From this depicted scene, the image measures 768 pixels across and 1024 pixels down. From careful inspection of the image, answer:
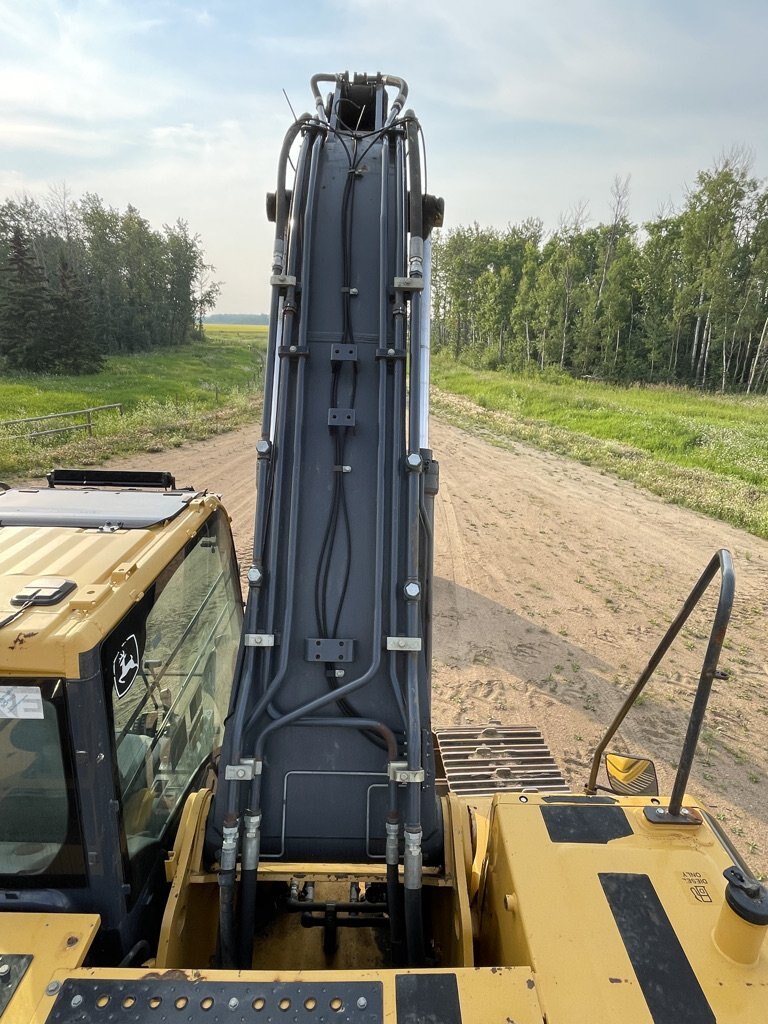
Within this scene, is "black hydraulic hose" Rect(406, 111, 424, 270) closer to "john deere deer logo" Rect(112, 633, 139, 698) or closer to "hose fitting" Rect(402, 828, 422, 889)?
"john deere deer logo" Rect(112, 633, 139, 698)

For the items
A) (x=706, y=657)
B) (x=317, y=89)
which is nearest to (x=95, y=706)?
(x=706, y=657)

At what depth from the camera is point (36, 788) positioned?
1.81 m

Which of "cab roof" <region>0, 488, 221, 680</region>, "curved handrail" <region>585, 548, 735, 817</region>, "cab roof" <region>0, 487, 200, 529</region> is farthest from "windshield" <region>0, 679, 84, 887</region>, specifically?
"curved handrail" <region>585, 548, 735, 817</region>

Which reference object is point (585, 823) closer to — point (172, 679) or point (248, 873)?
point (248, 873)

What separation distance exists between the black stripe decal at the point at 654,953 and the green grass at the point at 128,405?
42.0 ft

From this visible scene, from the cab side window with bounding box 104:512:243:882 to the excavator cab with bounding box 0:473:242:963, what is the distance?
0.01m

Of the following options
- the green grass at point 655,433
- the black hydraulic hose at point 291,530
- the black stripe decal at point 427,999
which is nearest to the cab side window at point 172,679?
the black hydraulic hose at point 291,530

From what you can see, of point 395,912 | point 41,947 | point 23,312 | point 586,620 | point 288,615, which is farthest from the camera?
point 23,312

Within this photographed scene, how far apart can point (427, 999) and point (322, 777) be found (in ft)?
2.86

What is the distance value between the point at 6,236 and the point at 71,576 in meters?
44.0

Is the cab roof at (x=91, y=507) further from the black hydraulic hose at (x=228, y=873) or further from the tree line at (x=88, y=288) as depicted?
the tree line at (x=88, y=288)

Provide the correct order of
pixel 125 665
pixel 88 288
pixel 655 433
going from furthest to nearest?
pixel 88 288
pixel 655 433
pixel 125 665

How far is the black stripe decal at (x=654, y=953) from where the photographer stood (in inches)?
61.7

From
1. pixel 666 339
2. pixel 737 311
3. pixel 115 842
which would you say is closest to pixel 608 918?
pixel 115 842
